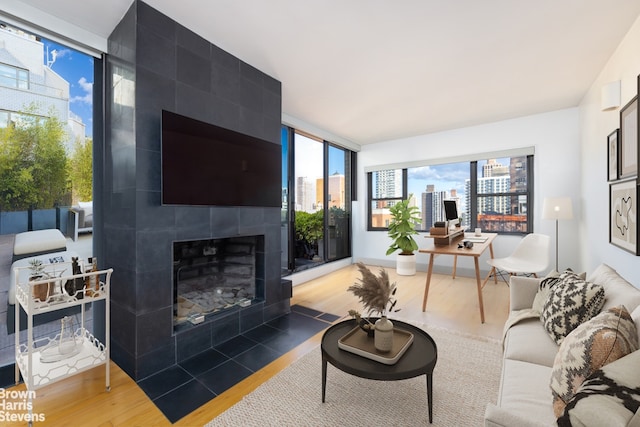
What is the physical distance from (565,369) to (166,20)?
123 inches

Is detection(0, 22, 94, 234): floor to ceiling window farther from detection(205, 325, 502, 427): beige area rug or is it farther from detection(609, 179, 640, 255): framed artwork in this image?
detection(609, 179, 640, 255): framed artwork

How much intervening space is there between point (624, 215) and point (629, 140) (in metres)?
0.59

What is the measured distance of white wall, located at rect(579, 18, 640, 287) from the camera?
7.07 ft

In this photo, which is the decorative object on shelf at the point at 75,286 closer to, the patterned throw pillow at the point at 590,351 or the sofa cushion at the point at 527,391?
the sofa cushion at the point at 527,391

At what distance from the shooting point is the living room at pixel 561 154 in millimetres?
2410

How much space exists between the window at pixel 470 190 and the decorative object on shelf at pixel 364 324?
3.99 metres

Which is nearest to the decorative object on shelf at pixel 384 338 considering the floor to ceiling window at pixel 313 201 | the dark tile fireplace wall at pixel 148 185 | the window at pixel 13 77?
the dark tile fireplace wall at pixel 148 185

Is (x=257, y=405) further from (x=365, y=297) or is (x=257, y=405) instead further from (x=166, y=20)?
(x=166, y=20)

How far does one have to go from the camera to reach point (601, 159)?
2916mm

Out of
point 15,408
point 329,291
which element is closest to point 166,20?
point 15,408

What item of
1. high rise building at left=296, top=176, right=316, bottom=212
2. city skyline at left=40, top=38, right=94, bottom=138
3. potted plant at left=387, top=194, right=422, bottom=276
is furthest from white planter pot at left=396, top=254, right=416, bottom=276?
city skyline at left=40, top=38, right=94, bottom=138

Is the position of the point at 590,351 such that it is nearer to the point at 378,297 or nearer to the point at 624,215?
the point at 378,297

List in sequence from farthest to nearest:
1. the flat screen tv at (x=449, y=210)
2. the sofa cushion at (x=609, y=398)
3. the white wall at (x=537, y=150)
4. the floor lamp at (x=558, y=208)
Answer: the flat screen tv at (x=449, y=210)
the white wall at (x=537, y=150)
the floor lamp at (x=558, y=208)
the sofa cushion at (x=609, y=398)

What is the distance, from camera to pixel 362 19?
2123 mm
